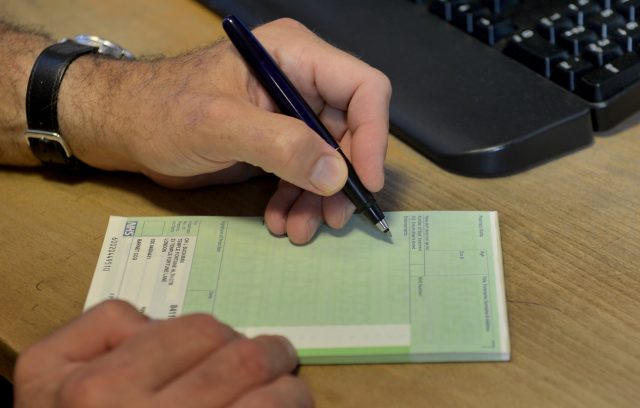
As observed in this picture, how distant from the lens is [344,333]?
61cm

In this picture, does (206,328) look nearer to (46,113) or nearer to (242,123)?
(242,123)

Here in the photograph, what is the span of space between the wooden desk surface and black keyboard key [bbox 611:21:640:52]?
68 mm

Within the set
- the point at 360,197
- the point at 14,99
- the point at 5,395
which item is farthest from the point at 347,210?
the point at 5,395

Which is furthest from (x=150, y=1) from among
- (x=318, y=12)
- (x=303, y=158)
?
(x=303, y=158)

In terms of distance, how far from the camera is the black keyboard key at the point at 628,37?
30.2 inches

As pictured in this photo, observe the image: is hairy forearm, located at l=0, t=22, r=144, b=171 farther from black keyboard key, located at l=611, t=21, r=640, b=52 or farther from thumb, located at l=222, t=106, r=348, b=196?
black keyboard key, located at l=611, t=21, r=640, b=52

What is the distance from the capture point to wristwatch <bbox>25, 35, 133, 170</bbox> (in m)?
0.79

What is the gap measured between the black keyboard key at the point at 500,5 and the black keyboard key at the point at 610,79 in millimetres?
123

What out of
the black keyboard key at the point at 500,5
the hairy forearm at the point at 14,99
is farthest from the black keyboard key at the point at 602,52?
the hairy forearm at the point at 14,99

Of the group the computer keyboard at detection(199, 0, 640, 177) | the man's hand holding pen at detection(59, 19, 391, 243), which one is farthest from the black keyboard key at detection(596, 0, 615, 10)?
the man's hand holding pen at detection(59, 19, 391, 243)

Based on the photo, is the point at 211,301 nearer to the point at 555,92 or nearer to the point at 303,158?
the point at 303,158

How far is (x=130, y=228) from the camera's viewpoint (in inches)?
28.1

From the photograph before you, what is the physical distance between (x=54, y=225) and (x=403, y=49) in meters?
0.37

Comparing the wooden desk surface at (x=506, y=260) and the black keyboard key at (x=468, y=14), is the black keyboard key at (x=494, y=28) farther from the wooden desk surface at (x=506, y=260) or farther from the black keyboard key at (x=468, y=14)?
the wooden desk surface at (x=506, y=260)
